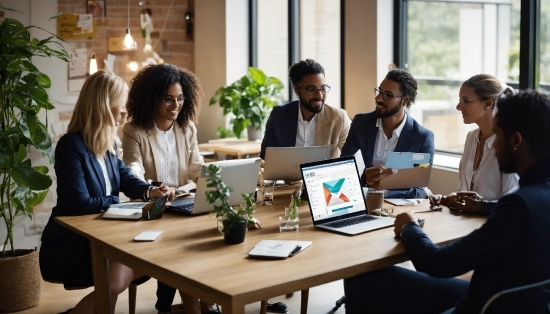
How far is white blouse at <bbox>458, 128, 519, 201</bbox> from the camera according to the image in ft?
11.4

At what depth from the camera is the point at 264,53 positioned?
6699mm

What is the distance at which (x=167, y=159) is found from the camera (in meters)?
4.05

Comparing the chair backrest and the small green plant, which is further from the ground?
the small green plant

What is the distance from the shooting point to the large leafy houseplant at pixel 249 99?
6059mm

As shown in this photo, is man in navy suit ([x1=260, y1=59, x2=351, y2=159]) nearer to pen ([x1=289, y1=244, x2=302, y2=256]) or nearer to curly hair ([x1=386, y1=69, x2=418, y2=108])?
curly hair ([x1=386, y1=69, x2=418, y2=108])

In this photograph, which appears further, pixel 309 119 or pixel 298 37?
pixel 298 37

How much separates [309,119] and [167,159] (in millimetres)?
911

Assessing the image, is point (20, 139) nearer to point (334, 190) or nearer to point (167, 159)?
point (167, 159)

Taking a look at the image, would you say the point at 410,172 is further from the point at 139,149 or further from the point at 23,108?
the point at 23,108

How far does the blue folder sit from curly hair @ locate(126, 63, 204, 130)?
4.18ft

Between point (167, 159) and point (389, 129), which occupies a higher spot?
point (389, 129)

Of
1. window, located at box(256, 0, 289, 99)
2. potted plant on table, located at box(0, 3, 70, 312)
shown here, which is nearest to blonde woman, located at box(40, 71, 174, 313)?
potted plant on table, located at box(0, 3, 70, 312)

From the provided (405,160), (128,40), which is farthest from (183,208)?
(128,40)

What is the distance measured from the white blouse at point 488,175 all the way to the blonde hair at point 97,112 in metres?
1.74
